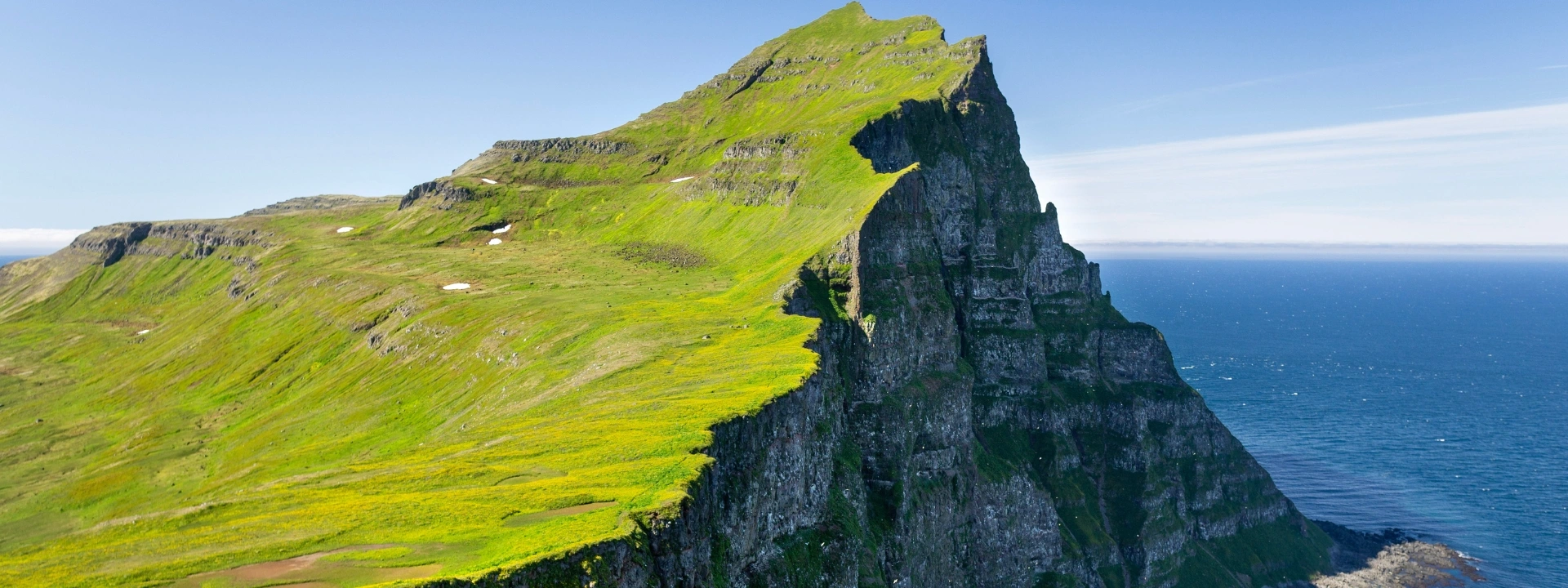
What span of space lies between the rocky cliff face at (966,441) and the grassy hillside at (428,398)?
3.74 metres

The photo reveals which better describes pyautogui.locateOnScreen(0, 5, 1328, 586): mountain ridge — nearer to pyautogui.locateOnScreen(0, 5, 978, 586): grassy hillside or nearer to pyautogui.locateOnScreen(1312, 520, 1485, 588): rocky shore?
pyautogui.locateOnScreen(0, 5, 978, 586): grassy hillside

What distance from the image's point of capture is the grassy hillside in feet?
167

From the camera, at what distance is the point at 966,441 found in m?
123

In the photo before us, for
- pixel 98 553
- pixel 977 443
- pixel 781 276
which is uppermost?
pixel 781 276

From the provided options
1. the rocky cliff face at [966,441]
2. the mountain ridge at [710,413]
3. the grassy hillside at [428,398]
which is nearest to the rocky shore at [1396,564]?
the rocky cliff face at [966,441]

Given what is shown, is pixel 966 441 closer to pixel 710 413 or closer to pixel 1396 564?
pixel 710 413

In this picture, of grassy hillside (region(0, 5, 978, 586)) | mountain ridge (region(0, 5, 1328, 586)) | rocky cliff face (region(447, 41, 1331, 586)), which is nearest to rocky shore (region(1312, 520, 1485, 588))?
rocky cliff face (region(447, 41, 1331, 586))

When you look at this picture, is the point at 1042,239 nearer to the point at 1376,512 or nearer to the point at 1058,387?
the point at 1058,387

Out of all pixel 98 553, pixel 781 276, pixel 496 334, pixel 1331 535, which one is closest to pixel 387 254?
pixel 496 334

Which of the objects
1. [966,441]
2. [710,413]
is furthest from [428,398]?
[966,441]

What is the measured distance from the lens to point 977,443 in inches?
5384

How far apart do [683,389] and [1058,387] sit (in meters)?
101

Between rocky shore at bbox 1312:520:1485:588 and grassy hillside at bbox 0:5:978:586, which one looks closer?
grassy hillside at bbox 0:5:978:586

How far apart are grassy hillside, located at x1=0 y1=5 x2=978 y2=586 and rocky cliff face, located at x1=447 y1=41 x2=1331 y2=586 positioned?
12.3ft
